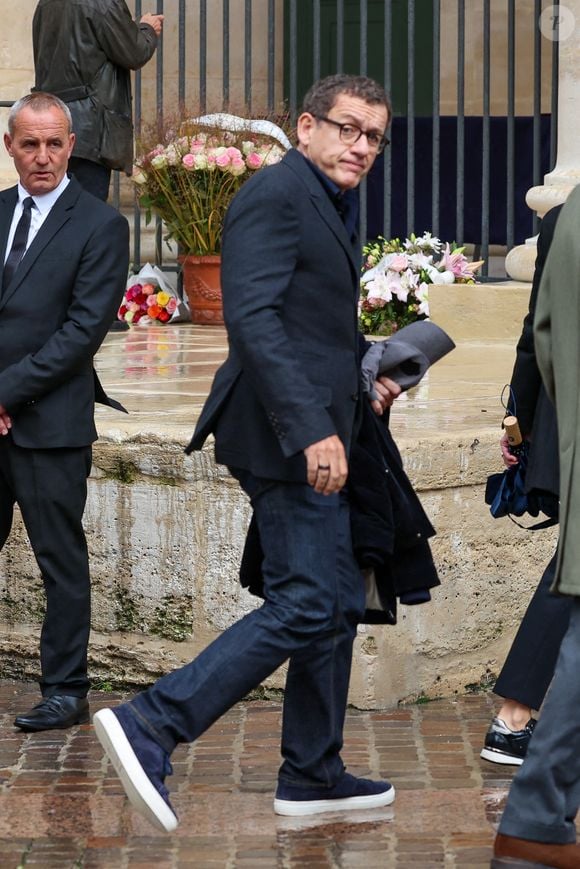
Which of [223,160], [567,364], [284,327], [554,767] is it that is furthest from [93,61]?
[554,767]

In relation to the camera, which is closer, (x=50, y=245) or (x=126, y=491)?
(x=50, y=245)

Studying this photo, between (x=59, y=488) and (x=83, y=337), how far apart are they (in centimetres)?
44

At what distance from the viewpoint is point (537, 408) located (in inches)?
171

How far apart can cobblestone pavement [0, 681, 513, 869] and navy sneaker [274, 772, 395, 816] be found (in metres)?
0.03

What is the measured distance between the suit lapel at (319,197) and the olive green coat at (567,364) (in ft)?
1.65

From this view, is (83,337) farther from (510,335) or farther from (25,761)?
(510,335)

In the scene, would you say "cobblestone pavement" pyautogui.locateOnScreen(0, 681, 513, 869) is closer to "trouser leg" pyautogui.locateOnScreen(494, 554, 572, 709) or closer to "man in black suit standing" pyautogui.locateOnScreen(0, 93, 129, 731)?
"trouser leg" pyautogui.locateOnScreen(494, 554, 572, 709)

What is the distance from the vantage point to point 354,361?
12.7 ft

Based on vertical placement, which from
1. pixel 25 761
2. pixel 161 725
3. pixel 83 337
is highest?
pixel 83 337

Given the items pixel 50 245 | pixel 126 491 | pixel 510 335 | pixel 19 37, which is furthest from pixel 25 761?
pixel 19 37

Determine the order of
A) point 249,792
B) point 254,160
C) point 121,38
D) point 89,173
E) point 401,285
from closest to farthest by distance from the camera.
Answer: point 249,792, point 121,38, point 401,285, point 89,173, point 254,160

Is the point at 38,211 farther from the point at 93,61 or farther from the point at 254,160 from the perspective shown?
the point at 254,160

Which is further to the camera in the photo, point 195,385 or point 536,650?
point 195,385

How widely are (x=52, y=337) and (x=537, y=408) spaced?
135cm
